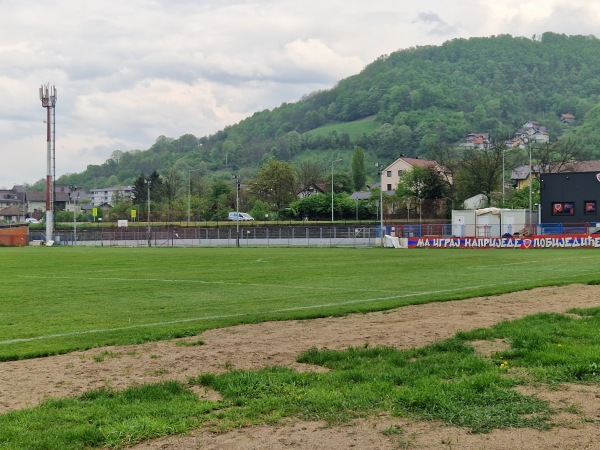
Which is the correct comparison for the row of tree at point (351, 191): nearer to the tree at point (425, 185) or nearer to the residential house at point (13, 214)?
the tree at point (425, 185)

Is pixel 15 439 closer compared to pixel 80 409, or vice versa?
pixel 15 439

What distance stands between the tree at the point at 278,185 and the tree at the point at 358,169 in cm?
3110

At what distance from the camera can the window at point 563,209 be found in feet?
260

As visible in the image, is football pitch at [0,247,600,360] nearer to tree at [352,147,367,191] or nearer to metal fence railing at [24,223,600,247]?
metal fence railing at [24,223,600,247]

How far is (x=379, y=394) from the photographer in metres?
7.72

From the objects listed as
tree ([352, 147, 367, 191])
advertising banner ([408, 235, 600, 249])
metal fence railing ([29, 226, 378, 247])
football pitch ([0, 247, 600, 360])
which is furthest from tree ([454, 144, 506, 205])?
football pitch ([0, 247, 600, 360])

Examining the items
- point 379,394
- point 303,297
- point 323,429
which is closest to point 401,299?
point 303,297

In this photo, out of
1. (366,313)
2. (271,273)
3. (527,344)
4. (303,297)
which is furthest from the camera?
(271,273)

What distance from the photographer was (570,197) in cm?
7925

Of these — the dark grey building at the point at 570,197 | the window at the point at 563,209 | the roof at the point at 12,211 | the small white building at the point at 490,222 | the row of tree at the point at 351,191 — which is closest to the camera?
the small white building at the point at 490,222

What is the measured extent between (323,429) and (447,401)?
4.72 feet

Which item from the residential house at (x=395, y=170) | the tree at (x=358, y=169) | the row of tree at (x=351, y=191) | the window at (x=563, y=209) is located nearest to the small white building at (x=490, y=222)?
the window at (x=563, y=209)

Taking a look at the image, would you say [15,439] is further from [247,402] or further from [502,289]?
[502,289]

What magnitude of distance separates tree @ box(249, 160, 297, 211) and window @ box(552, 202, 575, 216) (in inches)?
2433
